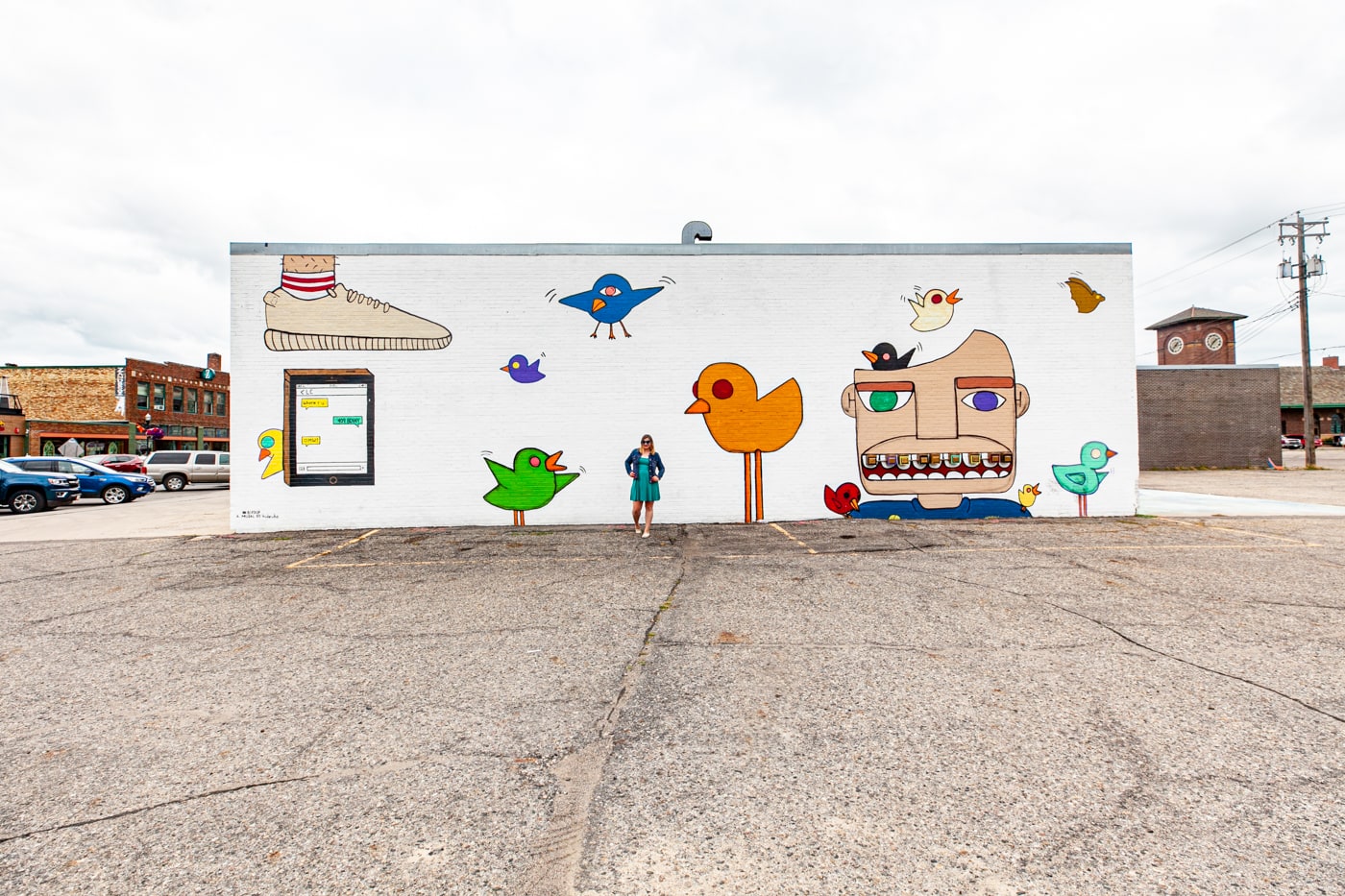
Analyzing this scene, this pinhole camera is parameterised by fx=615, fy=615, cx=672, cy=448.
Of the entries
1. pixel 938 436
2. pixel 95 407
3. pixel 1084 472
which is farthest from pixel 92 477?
pixel 95 407

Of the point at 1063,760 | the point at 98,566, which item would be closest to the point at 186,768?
the point at 1063,760

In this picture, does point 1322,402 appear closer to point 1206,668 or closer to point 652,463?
point 652,463

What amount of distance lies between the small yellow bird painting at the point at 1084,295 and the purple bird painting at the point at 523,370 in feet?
35.6

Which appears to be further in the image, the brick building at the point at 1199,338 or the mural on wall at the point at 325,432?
the brick building at the point at 1199,338

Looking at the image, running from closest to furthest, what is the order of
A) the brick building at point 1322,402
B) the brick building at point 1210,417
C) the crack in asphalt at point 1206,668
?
the crack in asphalt at point 1206,668 → the brick building at point 1210,417 → the brick building at point 1322,402

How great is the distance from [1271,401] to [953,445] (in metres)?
27.5

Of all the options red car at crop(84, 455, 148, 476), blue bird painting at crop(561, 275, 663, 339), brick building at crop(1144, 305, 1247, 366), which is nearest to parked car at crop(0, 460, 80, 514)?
red car at crop(84, 455, 148, 476)

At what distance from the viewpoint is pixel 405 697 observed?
12.6 feet

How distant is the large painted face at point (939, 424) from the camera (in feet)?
40.6

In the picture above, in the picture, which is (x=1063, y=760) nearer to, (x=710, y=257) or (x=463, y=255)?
(x=710, y=257)

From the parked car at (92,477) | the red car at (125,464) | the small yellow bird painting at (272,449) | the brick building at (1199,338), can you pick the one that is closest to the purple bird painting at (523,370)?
the small yellow bird painting at (272,449)

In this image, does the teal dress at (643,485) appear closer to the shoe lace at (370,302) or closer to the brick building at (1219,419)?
→ the shoe lace at (370,302)

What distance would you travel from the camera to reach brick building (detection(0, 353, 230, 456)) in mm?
39500

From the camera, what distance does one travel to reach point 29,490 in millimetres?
16844
